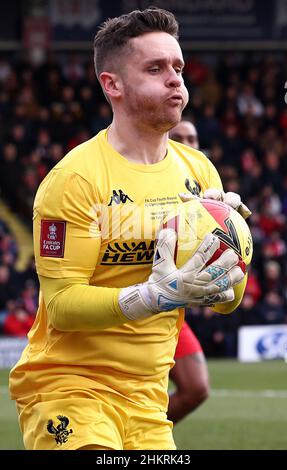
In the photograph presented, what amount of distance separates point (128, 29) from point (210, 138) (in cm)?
1898

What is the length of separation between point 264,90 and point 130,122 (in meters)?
21.7

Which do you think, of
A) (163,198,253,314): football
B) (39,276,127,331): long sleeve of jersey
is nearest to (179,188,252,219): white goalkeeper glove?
(163,198,253,314): football

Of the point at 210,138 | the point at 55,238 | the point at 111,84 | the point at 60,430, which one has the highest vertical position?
the point at 111,84

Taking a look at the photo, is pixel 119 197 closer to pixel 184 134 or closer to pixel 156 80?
pixel 156 80

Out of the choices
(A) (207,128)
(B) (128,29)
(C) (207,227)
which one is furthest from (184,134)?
(A) (207,128)

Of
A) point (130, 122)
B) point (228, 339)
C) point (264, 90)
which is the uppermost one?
point (130, 122)

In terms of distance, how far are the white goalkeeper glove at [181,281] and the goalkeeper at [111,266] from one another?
0.03 m

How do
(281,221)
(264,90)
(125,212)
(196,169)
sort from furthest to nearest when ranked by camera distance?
(264,90)
(281,221)
(196,169)
(125,212)

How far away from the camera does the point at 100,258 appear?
4.82 metres

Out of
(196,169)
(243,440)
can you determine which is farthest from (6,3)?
(196,169)

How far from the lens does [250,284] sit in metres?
20.1

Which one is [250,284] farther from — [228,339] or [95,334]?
[95,334]

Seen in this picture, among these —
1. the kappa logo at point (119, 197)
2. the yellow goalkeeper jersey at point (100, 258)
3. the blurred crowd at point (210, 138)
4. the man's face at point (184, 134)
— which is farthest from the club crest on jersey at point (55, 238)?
the blurred crowd at point (210, 138)

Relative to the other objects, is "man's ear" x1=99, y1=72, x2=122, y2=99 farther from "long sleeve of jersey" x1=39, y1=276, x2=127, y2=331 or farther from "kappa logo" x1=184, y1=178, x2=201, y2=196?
"long sleeve of jersey" x1=39, y1=276, x2=127, y2=331
